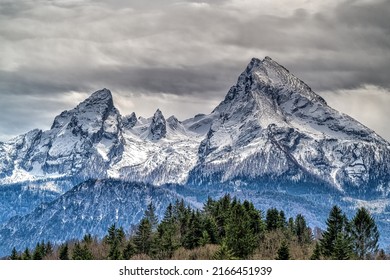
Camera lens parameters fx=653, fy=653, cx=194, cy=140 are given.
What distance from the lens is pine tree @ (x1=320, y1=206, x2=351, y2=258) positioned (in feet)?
161

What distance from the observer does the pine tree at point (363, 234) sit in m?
49.6

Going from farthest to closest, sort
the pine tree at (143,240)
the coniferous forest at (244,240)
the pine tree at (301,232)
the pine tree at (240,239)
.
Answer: the pine tree at (301,232)
the pine tree at (143,240)
the coniferous forest at (244,240)
the pine tree at (240,239)

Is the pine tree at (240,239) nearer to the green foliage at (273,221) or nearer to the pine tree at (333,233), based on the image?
the pine tree at (333,233)

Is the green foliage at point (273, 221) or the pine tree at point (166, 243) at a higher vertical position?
the green foliage at point (273, 221)

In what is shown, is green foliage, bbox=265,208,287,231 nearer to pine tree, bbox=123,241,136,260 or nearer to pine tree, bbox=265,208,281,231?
pine tree, bbox=265,208,281,231

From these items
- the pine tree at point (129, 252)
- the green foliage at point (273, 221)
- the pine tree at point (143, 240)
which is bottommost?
the pine tree at point (129, 252)

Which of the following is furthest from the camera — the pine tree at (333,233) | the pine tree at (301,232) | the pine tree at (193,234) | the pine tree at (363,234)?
the pine tree at (301,232)

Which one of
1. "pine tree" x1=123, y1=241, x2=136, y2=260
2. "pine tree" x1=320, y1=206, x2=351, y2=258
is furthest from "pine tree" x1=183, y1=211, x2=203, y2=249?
"pine tree" x1=320, y1=206, x2=351, y2=258

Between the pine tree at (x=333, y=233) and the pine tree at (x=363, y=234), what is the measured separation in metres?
0.92

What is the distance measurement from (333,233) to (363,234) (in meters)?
4.26

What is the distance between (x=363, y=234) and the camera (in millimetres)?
51875

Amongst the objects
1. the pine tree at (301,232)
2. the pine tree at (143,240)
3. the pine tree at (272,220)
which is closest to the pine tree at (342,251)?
the pine tree at (143,240)
